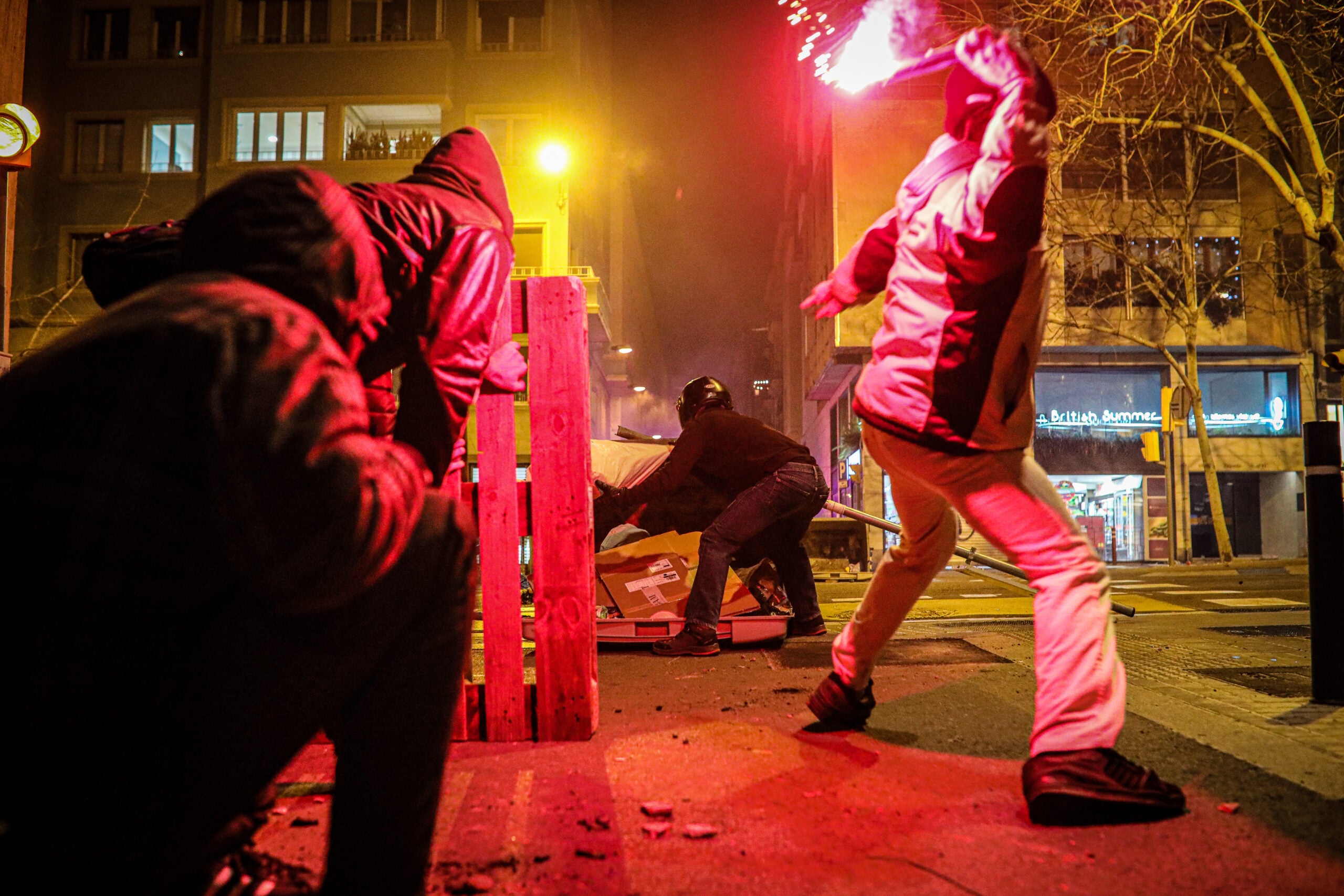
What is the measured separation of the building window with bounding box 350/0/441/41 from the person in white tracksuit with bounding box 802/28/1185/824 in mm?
29964

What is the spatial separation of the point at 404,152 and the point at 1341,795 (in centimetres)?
2941

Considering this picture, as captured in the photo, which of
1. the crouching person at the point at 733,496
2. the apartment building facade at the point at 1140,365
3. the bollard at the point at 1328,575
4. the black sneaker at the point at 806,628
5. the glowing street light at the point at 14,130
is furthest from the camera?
the apartment building facade at the point at 1140,365

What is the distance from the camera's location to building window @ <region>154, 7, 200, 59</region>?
28.4m

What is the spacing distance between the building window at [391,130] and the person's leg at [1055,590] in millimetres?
28040

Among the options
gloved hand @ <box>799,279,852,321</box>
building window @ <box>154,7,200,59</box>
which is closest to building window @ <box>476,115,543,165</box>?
building window @ <box>154,7,200,59</box>

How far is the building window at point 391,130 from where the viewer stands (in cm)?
2761

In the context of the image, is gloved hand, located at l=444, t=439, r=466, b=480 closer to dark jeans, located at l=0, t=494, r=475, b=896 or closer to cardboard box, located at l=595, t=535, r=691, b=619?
dark jeans, located at l=0, t=494, r=475, b=896

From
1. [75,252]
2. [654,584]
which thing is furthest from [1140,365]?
[75,252]

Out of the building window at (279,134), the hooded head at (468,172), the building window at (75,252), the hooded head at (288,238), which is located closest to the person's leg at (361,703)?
the hooded head at (288,238)

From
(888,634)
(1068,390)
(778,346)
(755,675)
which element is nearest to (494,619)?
(888,634)

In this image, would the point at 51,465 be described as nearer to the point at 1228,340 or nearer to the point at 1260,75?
the point at 1228,340

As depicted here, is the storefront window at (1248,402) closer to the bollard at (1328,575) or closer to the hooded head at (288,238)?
the bollard at (1328,575)

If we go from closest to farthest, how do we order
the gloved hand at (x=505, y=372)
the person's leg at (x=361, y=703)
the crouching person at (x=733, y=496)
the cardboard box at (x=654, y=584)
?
the person's leg at (x=361, y=703), the gloved hand at (x=505, y=372), the crouching person at (x=733, y=496), the cardboard box at (x=654, y=584)

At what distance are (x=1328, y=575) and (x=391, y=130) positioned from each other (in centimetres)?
2959
